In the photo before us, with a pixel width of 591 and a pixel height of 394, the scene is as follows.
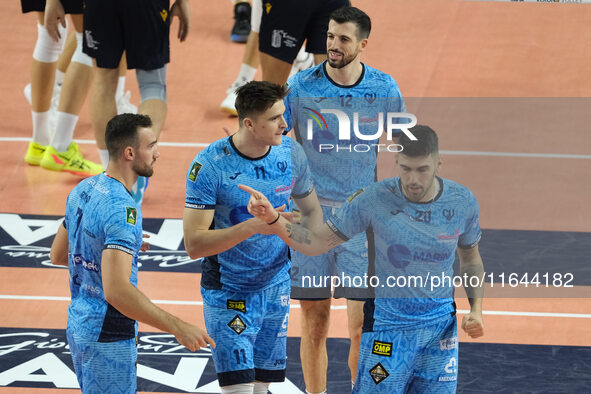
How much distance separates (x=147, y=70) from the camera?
785cm

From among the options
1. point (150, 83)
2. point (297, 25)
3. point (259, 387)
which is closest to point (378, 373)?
point (259, 387)

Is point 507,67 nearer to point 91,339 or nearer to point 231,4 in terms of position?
point 231,4

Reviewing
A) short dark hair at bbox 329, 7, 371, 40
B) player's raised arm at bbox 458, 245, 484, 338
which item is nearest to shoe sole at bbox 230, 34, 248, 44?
short dark hair at bbox 329, 7, 371, 40

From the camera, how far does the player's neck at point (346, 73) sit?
5441 mm

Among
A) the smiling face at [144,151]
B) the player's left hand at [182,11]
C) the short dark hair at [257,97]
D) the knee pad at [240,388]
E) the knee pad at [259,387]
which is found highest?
the player's left hand at [182,11]

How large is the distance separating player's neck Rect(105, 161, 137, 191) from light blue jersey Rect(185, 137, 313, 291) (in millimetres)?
338

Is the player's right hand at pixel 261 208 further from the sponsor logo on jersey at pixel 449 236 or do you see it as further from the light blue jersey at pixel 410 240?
the sponsor logo on jersey at pixel 449 236

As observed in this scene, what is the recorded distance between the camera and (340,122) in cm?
448

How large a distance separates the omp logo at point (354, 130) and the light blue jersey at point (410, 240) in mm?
211

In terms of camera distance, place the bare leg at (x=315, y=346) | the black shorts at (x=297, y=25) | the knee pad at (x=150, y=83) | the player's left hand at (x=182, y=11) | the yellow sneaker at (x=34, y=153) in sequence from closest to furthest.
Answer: the bare leg at (x=315, y=346), the black shorts at (x=297, y=25), the knee pad at (x=150, y=83), the player's left hand at (x=182, y=11), the yellow sneaker at (x=34, y=153)

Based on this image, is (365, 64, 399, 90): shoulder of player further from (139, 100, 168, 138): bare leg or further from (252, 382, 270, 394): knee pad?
A: (139, 100, 168, 138): bare leg

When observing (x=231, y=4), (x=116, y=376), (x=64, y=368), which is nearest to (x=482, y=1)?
(x=231, y=4)

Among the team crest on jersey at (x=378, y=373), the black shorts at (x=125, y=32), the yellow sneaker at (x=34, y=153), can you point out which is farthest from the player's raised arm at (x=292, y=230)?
the yellow sneaker at (x=34, y=153)

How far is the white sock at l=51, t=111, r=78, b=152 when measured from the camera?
8.70m
